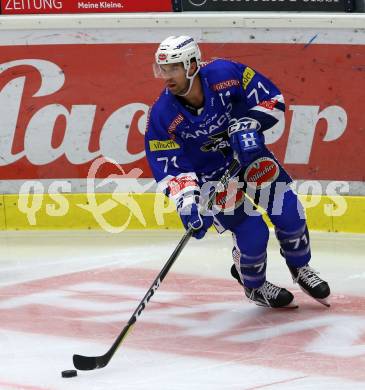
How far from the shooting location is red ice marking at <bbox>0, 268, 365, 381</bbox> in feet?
13.9

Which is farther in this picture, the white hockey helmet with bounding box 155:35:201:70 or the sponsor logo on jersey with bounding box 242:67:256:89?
the sponsor logo on jersey with bounding box 242:67:256:89

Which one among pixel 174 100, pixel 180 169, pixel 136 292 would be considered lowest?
pixel 136 292

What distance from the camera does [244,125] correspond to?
4590mm

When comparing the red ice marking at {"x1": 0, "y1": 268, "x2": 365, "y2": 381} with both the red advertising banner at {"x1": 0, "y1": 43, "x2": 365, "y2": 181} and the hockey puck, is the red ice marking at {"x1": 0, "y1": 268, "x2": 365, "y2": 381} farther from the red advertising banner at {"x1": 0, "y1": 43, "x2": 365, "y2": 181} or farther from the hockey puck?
the red advertising banner at {"x1": 0, "y1": 43, "x2": 365, "y2": 181}

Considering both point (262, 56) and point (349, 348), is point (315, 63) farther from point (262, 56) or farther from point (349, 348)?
point (349, 348)

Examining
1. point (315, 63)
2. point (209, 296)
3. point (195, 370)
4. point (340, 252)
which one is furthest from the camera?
point (315, 63)

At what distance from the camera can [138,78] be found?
6.82m

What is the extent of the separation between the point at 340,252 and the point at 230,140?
1.69 meters

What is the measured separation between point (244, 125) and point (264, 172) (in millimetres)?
336

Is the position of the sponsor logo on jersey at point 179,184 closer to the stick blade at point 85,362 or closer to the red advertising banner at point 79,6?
the stick blade at point 85,362

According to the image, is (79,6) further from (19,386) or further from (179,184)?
(19,386)

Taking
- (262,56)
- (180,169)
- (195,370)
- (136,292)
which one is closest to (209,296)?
(136,292)

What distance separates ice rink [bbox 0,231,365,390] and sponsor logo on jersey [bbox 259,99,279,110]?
942mm

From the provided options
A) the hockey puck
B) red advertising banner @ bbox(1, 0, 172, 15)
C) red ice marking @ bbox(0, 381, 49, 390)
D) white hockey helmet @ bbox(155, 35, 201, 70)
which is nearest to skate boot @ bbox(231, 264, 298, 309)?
white hockey helmet @ bbox(155, 35, 201, 70)
